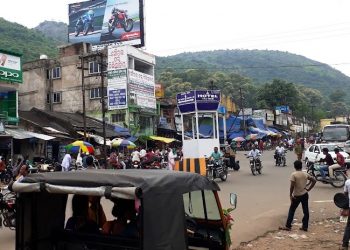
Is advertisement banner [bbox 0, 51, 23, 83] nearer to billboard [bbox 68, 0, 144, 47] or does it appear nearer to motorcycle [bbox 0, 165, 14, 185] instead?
motorcycle [bbox 0, 165, 14, 185]

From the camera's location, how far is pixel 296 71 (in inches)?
5404

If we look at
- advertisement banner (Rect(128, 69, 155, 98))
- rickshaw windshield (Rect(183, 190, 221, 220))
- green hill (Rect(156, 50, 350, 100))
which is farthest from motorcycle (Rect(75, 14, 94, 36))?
green hill (Rect(156, 50, 350, 100))

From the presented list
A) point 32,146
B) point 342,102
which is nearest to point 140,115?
point 32,146

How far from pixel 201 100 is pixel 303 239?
16.8 meters

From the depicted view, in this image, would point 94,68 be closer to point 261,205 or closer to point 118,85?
point 118,85

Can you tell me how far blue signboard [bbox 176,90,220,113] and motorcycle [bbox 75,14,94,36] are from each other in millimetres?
24358

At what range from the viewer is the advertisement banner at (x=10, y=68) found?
25.0 m

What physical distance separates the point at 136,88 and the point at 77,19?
12.7m

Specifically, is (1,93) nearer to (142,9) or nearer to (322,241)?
(142,9)

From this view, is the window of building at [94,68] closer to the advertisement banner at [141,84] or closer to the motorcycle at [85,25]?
the advertisement banner at [141,84]

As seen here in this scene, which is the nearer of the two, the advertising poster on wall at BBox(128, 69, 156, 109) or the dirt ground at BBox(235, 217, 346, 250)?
the dirt ground at BBox(235, 217, 346, 250)

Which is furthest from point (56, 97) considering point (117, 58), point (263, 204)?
point (263, 204)

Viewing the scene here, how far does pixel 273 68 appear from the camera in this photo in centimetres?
13075

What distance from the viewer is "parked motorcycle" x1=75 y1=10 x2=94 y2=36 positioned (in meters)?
45.8
